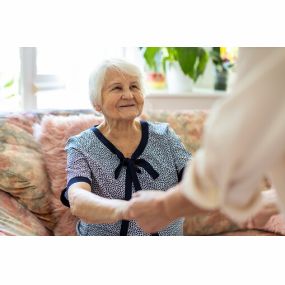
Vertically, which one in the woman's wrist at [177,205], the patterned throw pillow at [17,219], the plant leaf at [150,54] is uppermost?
the plant leaf at [150,54]

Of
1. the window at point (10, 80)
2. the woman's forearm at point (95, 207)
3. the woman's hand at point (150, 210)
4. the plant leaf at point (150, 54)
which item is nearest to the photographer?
the woman's hand at point (150, 210)

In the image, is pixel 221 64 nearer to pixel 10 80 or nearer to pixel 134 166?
pixel 10 80

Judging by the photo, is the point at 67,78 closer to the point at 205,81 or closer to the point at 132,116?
the point at 205,81

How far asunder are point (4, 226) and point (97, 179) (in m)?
0.28

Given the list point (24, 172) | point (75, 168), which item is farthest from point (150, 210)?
point (24, 172)

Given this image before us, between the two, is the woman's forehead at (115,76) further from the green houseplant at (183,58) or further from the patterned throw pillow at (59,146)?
the green houseplant at (183,58)

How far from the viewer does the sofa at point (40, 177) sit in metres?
1.45

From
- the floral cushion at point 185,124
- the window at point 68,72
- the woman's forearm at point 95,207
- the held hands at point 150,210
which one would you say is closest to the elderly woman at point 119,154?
the woman's forearm at point 95,207

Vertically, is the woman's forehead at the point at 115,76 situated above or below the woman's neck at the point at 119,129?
above

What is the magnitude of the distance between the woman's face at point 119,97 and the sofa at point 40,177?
0.25 m

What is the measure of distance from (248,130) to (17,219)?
100 centimetres

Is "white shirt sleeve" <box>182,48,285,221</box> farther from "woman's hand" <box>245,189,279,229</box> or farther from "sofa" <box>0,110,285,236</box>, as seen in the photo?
"sofa" <box>0,110,285,236</box>
